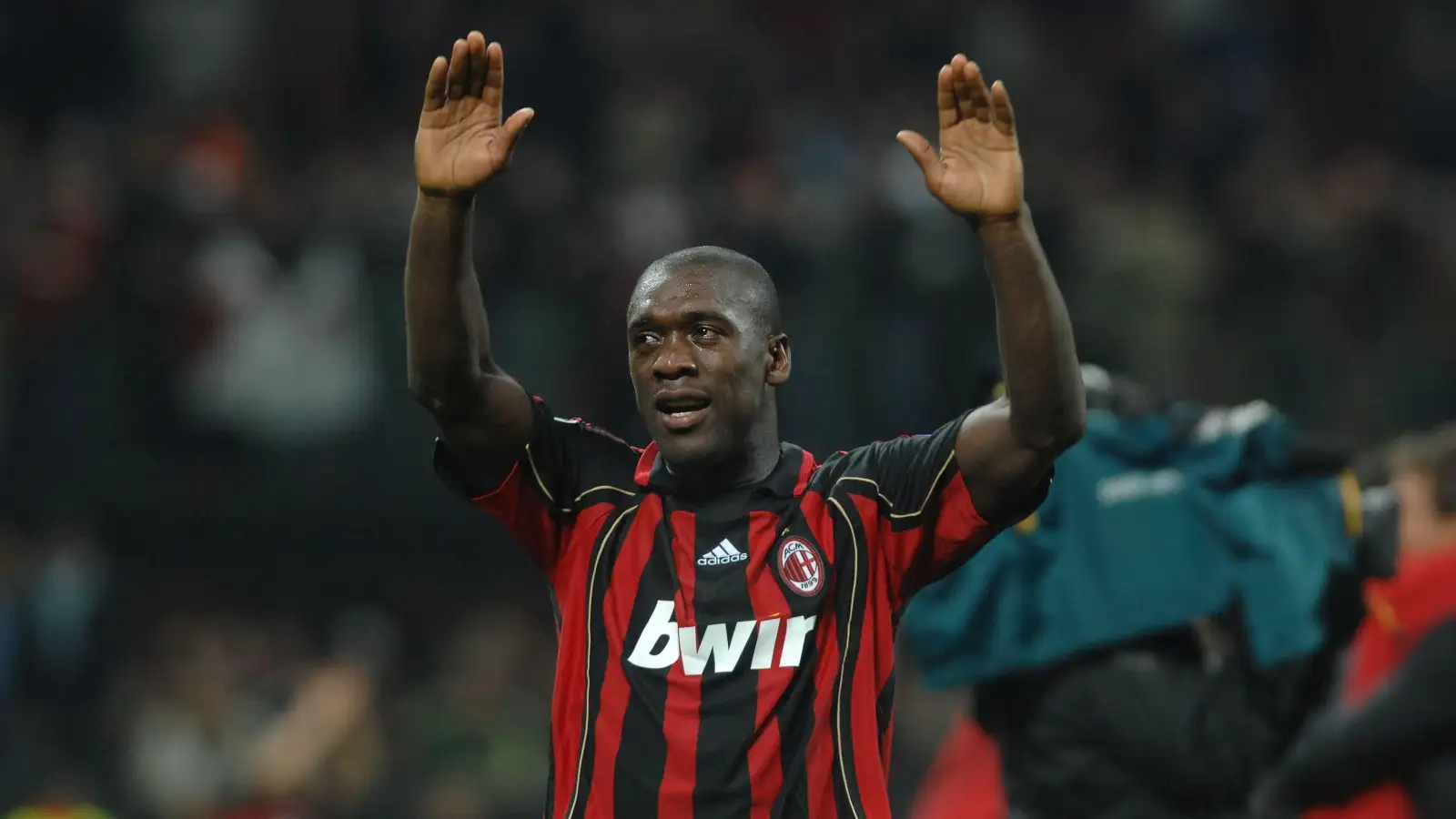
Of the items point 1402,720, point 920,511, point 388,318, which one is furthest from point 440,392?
point 388,318

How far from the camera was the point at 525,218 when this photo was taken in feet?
30.6

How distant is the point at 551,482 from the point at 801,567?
470 millimetres

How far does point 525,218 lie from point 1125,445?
518 cm

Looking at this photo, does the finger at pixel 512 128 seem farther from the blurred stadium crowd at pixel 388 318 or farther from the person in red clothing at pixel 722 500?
the blurred stadium crowd at pixel 388 318

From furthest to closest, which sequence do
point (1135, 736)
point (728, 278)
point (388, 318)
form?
point (388, 318) → point (1135, 736) → point (728, 278)

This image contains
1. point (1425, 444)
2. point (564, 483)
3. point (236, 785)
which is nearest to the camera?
point (564, 483)

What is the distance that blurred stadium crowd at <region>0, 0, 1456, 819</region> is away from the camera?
869 centimetres

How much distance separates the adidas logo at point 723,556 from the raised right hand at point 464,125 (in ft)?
2.38

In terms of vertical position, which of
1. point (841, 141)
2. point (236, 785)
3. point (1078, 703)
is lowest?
point (236, 785)

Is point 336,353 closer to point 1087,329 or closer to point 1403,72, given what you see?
point 1087,329

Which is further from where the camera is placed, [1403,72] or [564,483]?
[1403,72]

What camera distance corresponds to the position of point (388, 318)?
916cm

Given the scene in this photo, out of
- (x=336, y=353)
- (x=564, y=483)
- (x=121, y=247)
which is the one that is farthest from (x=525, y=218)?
(x=564, y=483)

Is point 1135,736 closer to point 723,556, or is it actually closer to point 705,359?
point 723,556
